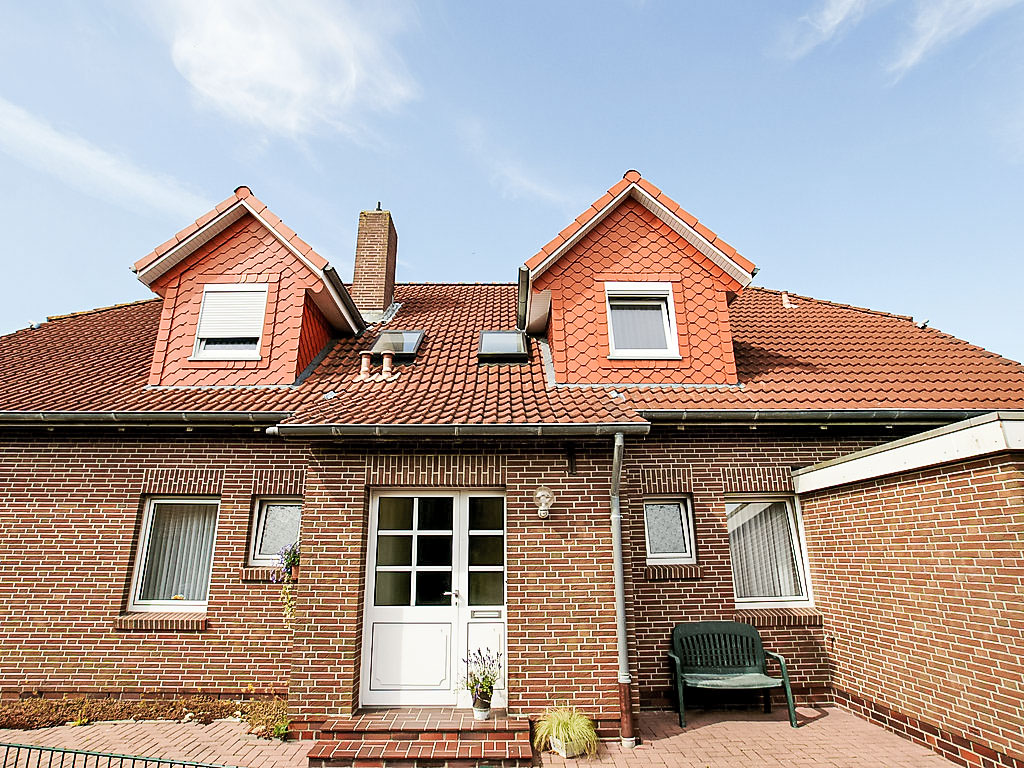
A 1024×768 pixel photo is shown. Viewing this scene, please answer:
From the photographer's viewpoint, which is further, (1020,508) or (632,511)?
(632,511)

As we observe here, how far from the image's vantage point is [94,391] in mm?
8000

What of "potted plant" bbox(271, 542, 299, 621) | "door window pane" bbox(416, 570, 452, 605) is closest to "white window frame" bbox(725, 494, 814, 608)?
"door window pane" bbox(416, 570, 452, 605)

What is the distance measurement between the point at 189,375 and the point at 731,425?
25.0ft

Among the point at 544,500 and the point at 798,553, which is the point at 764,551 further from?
the point at 544,500

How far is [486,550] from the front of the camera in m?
6.80

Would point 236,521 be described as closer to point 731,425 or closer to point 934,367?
point 731,425

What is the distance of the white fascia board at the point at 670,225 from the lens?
877 cm

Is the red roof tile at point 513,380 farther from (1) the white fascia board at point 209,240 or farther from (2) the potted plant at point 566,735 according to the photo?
(2) the potted plant at point 566,735

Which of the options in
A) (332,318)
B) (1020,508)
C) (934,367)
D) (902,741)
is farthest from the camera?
(332,318)

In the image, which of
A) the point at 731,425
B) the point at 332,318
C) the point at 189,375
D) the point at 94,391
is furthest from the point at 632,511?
the point at 94,391

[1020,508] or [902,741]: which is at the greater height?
[1020,508]

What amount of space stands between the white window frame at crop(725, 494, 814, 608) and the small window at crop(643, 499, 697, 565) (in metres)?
0.56

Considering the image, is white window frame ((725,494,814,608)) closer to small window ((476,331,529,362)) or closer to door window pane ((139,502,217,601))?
small window ((476,331,529,362))

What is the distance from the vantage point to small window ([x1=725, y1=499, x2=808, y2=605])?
24.8ft
